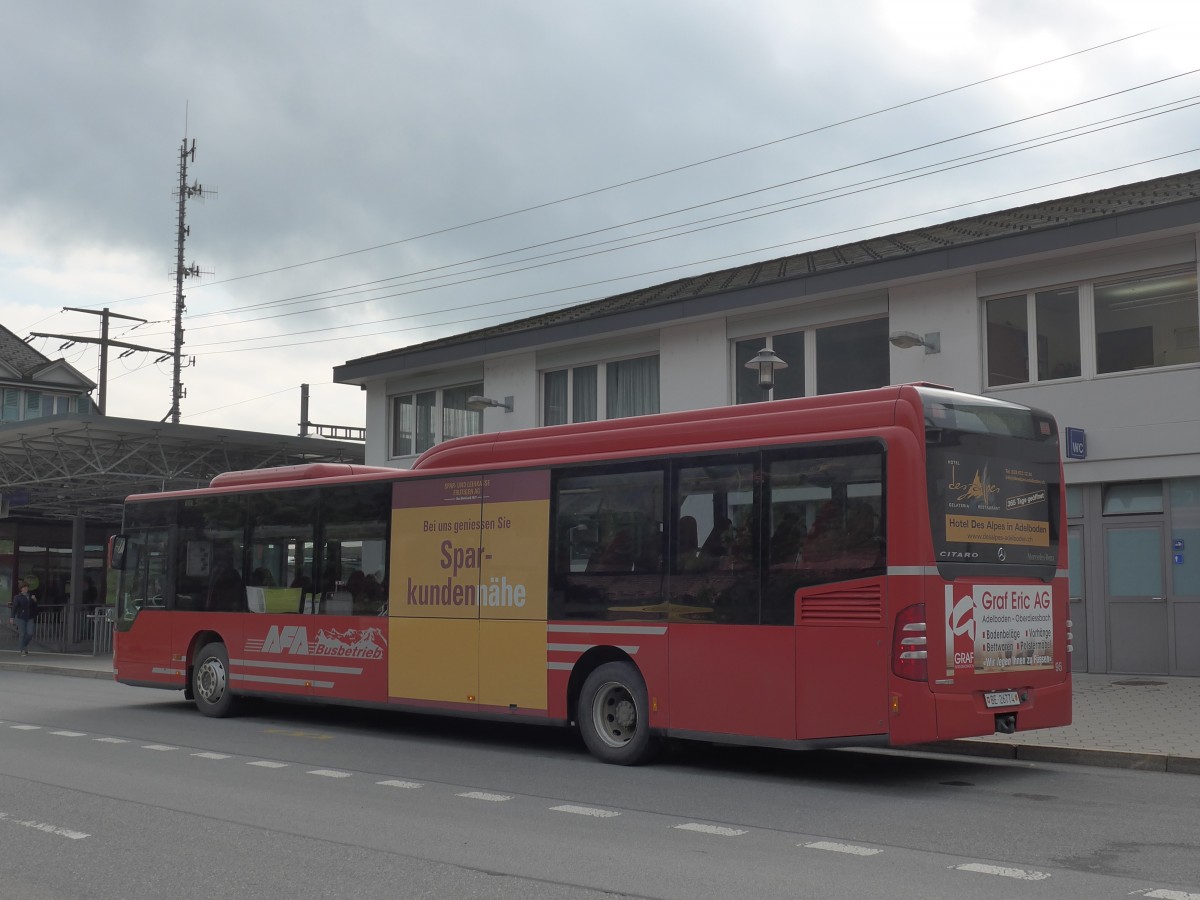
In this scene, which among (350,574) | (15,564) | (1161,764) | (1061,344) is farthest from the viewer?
(15,564)

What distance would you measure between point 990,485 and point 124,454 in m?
23.7

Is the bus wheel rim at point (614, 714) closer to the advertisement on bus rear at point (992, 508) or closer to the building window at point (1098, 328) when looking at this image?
the advertisement on bus rear at point (992, 508)

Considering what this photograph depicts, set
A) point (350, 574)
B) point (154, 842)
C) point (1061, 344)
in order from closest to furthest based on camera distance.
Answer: point (154, 842) → point (350, 574) → point (1061, 344)

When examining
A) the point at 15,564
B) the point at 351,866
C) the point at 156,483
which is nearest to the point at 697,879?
the point at 351,866

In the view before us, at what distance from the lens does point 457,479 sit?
13641 millimetres

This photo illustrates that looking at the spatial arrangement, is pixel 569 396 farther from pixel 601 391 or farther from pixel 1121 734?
pixel 1121 734

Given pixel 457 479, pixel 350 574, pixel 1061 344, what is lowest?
pixel 350 574

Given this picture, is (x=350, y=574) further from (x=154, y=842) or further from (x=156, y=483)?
(x=156, y=483)

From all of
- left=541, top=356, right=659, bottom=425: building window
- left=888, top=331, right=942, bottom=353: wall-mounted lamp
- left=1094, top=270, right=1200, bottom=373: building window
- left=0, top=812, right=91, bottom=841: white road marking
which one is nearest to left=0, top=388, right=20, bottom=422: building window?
left=541, top=356, right=659, bottom=425: building window

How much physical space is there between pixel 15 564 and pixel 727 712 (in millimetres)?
36071

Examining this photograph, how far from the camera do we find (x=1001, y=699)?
1046cm

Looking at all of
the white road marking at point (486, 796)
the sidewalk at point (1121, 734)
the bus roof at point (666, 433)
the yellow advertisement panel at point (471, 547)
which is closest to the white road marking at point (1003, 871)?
the white road marking at point (486, 796)

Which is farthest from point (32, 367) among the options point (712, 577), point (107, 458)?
point (712, 577)

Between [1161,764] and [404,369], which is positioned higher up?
[404,369]
